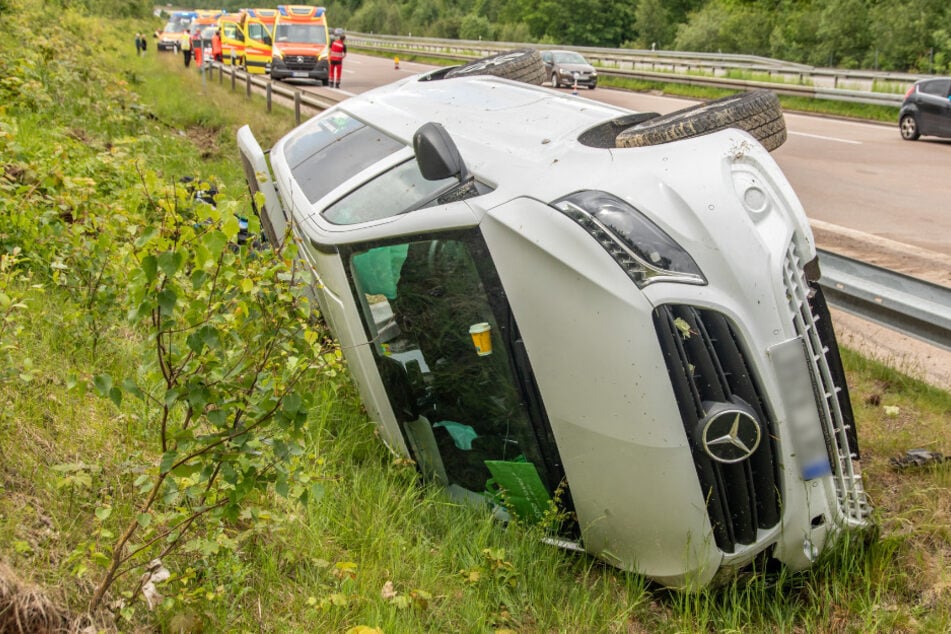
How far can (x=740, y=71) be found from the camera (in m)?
29.4

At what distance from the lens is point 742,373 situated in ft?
10.8

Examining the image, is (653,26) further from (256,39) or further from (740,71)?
(256,39)

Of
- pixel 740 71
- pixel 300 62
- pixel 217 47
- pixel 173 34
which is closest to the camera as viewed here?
pixel 300 62

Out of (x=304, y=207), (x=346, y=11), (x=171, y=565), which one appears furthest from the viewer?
(x=346, y=11)

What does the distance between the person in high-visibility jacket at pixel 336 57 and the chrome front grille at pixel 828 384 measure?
25.8 meters

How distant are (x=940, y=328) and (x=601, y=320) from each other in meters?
1.69

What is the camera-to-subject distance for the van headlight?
325cm

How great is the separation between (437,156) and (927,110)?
15458mm

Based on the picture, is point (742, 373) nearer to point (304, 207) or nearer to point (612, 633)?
point (612, 633)

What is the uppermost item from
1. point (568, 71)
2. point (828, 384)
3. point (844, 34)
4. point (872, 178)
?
point (844, 34)

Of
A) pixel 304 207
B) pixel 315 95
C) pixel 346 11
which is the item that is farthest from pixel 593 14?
pixel 304 207

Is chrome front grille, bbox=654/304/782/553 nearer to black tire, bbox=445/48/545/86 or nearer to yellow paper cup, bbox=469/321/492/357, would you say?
yellow paper cup, bbox=469/321/492/357

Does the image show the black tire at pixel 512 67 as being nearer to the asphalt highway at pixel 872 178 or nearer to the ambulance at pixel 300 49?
the asphalt highway at pixel 872 178

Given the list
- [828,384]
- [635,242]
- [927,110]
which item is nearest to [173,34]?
[927,110]
